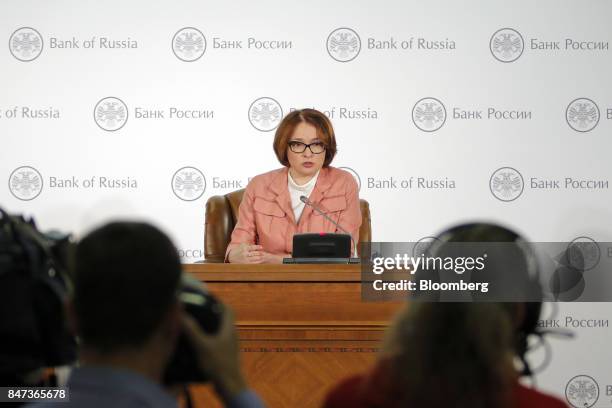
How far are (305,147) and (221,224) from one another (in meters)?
0.58

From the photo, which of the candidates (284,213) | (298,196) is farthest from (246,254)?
(298,196)

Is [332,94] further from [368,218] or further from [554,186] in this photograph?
[554,186]

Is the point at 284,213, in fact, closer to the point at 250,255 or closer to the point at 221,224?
the point at 221,224

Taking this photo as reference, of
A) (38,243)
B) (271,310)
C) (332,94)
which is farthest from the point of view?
(332,94)

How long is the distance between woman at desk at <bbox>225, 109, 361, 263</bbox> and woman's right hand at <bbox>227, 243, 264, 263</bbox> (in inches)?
8.3

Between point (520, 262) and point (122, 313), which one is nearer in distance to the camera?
point (122, 313)

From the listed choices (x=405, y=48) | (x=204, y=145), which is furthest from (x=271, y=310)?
(x=405, y=48)

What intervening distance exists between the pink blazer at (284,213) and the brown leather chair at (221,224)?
100mm

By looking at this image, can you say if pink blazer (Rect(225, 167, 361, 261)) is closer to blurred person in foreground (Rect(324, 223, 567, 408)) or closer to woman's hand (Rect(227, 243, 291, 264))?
woman's hand (Rect(227, 243, 291, 264))

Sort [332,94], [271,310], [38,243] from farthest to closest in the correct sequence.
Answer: [332,94] → [271,310] → [38,243]

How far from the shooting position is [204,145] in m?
4.79

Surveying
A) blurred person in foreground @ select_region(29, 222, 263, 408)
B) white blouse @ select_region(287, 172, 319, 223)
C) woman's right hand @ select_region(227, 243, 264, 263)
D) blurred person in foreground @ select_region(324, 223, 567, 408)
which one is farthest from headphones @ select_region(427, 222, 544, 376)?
white blouse @ select_region(287, 172, 319, 223)

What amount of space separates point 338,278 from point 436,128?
8.00 feet

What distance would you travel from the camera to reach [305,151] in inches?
151
